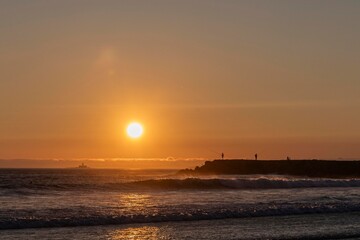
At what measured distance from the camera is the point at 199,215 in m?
28.8

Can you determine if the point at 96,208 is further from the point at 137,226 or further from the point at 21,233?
the point at 21,233

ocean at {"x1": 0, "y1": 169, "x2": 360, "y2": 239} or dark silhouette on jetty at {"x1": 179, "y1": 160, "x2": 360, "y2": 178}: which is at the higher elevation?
dark silhouette on jetty at {"x1": 179, "y1": 160, "x2": 360, "y2": 178}

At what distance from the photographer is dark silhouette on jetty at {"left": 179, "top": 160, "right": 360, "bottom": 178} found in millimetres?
89438

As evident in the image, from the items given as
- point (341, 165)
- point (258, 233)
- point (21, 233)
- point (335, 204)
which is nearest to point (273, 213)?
point (335, 204)

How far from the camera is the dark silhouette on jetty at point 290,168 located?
89438 millimetres

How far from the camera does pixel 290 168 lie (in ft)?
314

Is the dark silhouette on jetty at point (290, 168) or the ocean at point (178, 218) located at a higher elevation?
the dark silhouette on jetty at point (290, 168)

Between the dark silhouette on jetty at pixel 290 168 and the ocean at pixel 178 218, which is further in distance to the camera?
the dark silhouette on jetty at pixel 290 168

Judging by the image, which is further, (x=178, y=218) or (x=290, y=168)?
(x=290, y=168)

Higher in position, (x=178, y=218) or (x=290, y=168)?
(x=290, y=168)

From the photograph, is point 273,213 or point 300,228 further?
point 273,213

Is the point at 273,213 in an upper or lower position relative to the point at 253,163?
lower

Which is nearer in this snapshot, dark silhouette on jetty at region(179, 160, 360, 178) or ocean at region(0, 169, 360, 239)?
ocean at region(0, 169, 360, 239)

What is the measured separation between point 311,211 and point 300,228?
7.62 m
